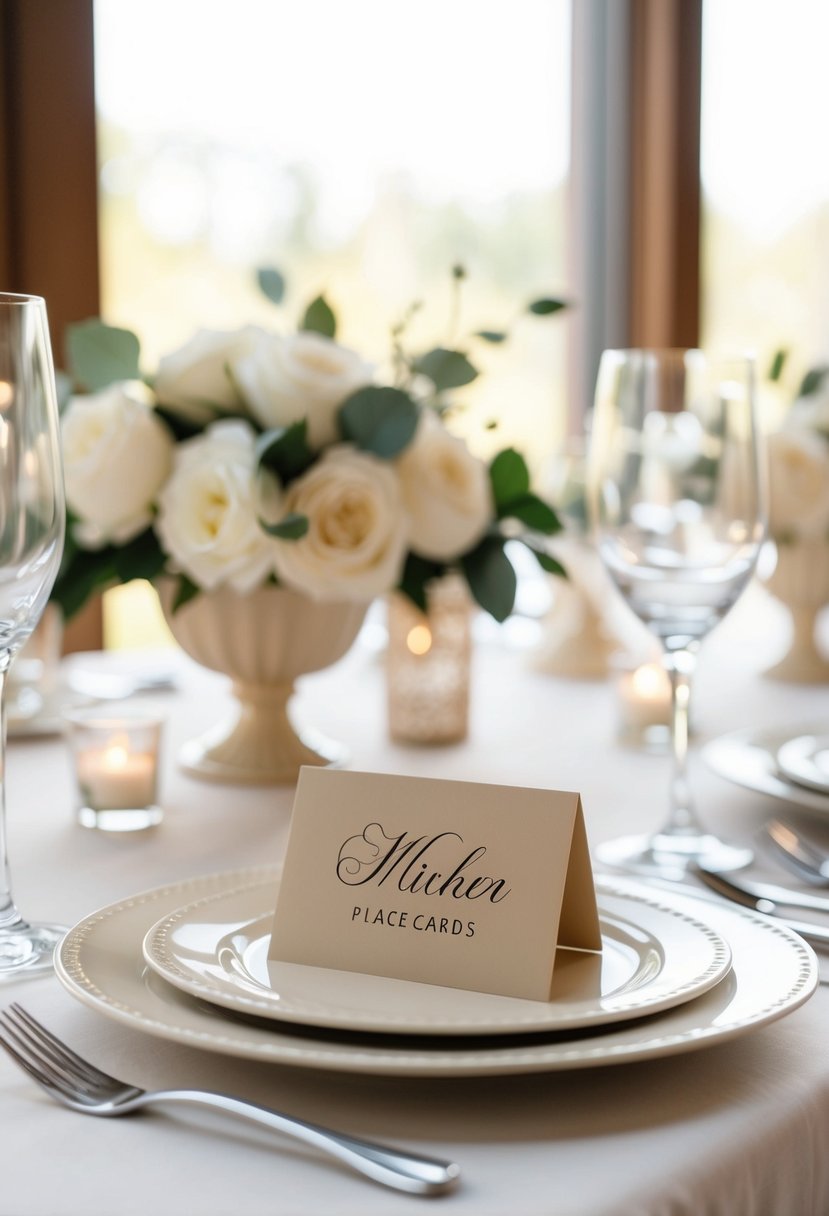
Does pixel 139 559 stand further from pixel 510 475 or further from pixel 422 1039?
pixel 422 1039

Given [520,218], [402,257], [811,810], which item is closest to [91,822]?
[811,810]

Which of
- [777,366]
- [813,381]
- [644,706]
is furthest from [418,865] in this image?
[813,381]

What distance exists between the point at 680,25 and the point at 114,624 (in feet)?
6.25

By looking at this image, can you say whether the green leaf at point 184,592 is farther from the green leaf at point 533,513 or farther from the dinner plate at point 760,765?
the dinner plate at point 760,765

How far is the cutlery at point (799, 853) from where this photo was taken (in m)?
0.81

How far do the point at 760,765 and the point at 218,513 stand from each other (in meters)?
0.43

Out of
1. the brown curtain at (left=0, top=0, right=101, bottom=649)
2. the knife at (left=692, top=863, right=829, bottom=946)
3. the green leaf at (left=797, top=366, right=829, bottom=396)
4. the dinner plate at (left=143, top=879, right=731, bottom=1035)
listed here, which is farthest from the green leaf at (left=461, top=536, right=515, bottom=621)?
the brown curtain at (left=0, top=0, right=101, bottom=649)

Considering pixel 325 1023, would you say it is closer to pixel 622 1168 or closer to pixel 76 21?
pixel 622 1168

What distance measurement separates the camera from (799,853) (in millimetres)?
841

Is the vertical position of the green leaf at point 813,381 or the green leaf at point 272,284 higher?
the green leaf at point 272,284

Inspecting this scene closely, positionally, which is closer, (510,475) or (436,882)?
(436,882)

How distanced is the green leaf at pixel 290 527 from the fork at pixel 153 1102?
43 centimetres

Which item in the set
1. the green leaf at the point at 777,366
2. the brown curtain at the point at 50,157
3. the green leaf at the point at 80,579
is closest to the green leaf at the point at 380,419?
the green leaf at the point at 80,579

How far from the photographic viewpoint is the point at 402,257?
2307 millimetres
